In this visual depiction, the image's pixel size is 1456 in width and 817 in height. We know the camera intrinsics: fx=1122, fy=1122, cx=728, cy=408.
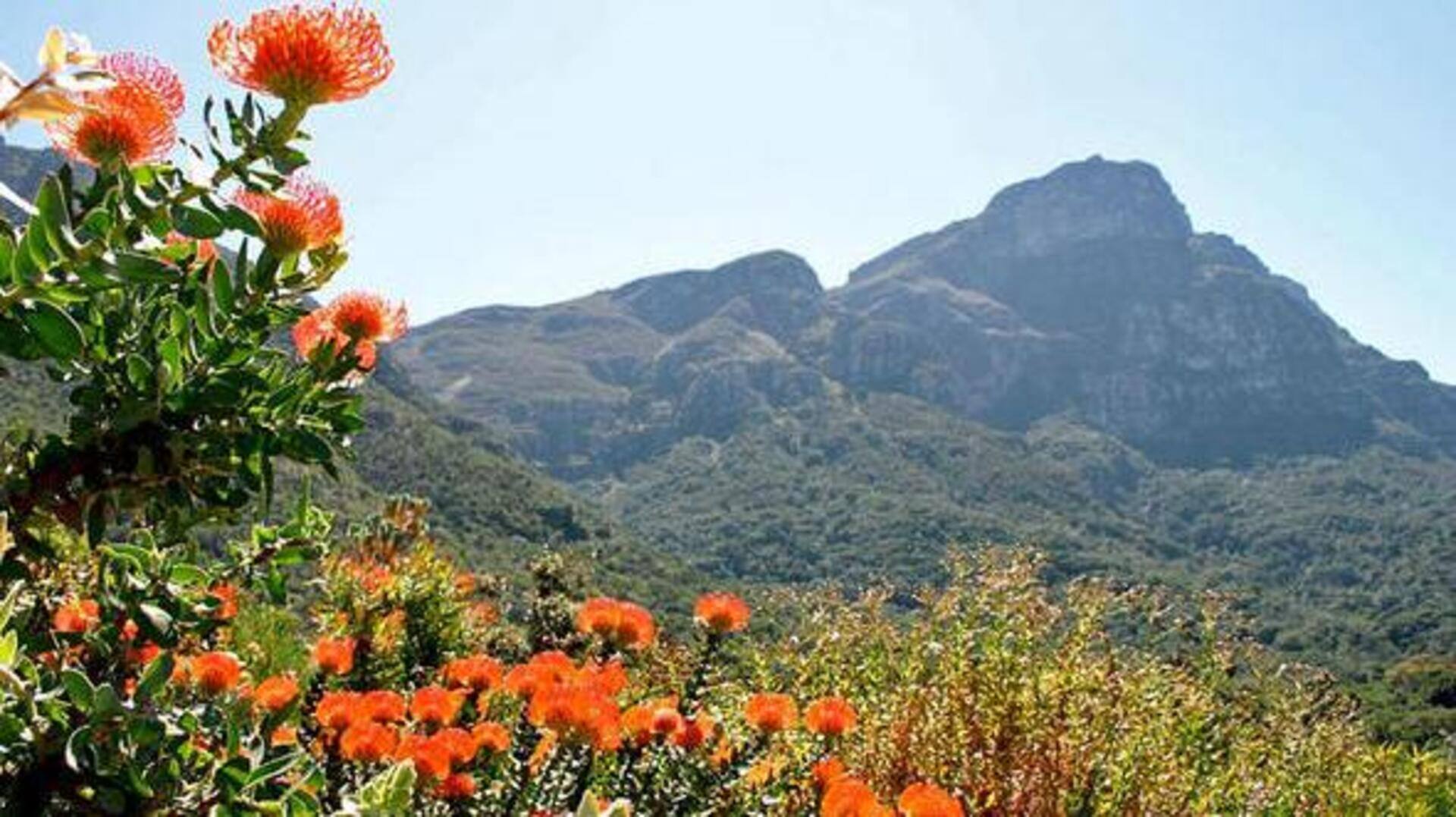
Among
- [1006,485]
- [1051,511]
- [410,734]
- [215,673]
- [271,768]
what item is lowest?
[1051,511]

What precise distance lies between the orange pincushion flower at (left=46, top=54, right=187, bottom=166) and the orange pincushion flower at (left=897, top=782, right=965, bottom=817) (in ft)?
5.69

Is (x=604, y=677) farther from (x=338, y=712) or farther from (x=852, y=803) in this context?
(x=852, y=803)

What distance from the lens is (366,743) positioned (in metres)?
2.18

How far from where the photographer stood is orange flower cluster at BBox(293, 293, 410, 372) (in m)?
1.52

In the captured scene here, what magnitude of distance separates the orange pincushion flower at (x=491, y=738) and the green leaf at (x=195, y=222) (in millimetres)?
1454

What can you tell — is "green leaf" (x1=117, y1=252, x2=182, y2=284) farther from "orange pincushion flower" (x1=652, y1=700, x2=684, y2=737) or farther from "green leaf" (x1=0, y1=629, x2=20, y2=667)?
"orange pincushion flower" (x1=652, y1=700, x2=684, y2=737)

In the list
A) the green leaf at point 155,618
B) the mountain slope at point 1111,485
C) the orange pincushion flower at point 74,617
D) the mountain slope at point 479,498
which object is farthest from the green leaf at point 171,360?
the mountain slope at point 1111,485

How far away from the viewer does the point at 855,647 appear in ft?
16.8

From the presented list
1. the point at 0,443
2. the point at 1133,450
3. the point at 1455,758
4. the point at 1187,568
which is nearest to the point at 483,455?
the point at 1187,568

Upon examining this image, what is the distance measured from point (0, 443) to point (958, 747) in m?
2.95

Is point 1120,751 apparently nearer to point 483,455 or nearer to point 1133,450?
point 483,455

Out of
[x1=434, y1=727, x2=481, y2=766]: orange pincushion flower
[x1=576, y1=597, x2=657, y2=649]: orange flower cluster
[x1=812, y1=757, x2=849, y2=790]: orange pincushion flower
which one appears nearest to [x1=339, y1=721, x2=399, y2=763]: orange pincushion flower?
[x1=434, y1=727, x2=481, y2=766]: orange pincushion flower

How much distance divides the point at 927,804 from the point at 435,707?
3.69 feet

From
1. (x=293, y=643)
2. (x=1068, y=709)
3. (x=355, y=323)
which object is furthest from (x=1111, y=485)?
(x=355, y=323)
